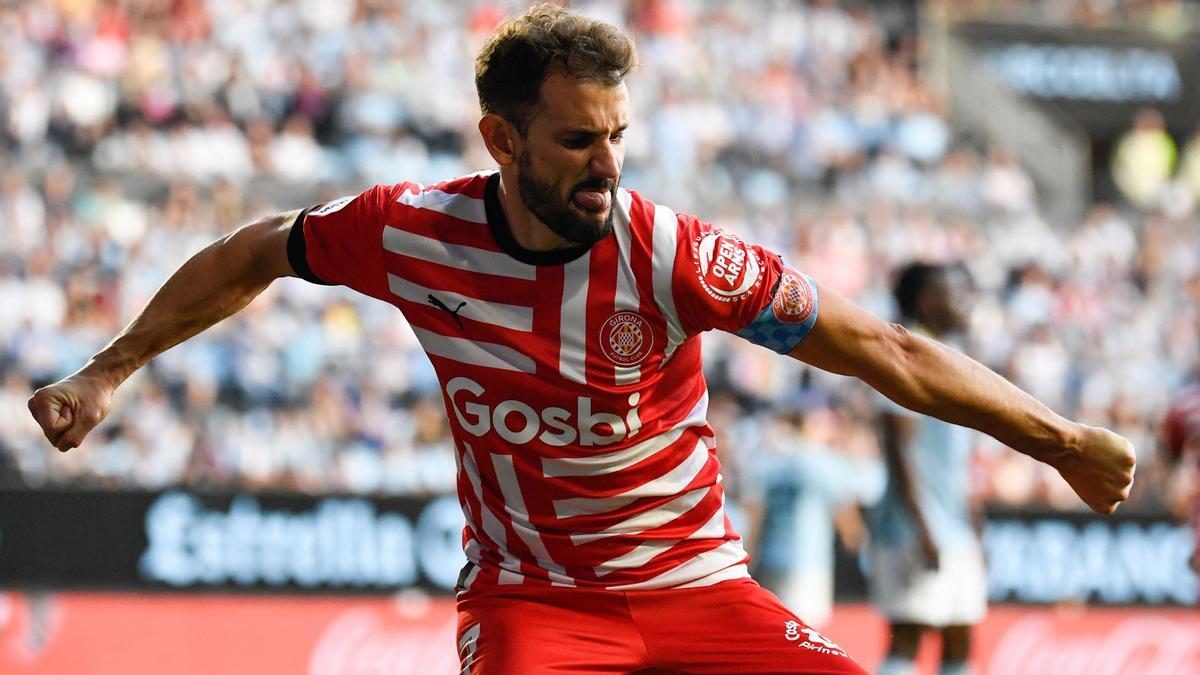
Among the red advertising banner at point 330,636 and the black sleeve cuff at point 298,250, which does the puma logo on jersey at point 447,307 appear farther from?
the red advertising banner at point 330,636

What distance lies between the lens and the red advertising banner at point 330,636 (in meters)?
9.06

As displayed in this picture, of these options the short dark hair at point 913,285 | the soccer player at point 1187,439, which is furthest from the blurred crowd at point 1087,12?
the soccer player at point 1187,439

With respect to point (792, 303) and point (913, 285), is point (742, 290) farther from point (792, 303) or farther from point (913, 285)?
point (913, 285)

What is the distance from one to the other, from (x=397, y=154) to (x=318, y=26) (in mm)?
1828

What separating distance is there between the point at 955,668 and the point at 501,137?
457cm

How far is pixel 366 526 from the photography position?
9461mm

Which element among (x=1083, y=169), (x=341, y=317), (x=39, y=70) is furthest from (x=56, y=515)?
(x=1083, y=169)

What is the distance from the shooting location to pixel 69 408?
385cm

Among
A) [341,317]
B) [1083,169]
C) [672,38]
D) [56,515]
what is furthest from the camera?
[1083,169]

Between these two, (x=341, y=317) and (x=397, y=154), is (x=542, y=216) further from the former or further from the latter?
(x=397, y=154)

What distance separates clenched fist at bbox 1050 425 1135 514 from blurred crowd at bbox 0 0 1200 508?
5969 mm

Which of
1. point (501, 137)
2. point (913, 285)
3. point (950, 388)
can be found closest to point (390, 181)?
point (913, 285)

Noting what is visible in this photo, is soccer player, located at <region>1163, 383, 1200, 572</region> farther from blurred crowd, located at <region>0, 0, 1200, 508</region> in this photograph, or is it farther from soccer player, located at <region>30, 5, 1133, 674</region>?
blurred crowd, located at <region>0, 0, 1200, 508</region>

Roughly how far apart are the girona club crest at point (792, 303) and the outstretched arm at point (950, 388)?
36mm
